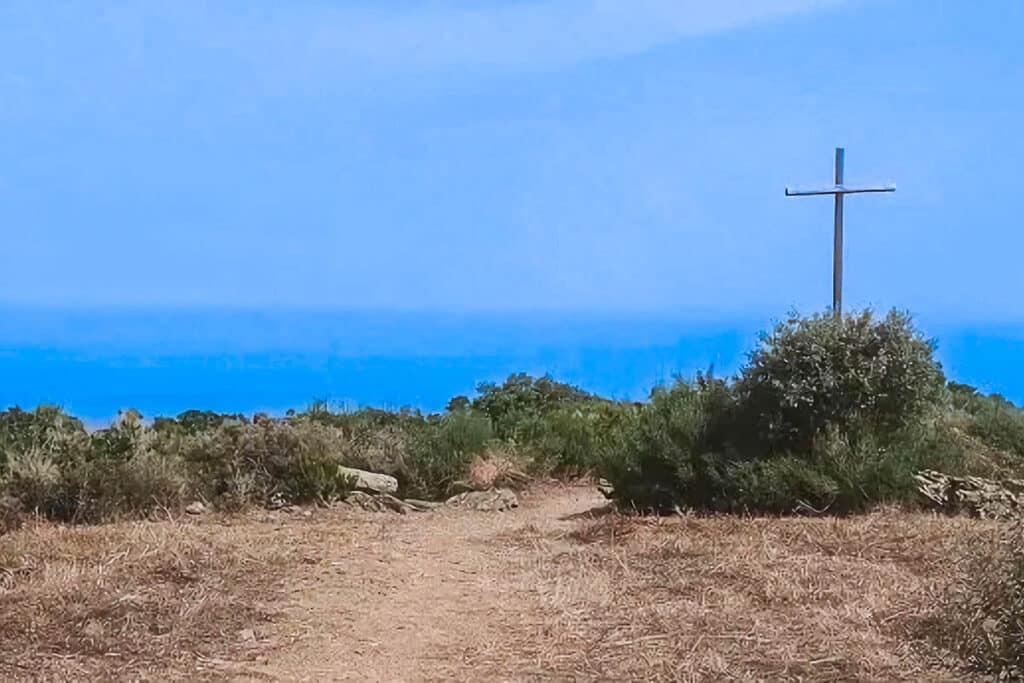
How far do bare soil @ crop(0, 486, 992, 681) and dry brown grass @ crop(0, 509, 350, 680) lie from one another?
1cm

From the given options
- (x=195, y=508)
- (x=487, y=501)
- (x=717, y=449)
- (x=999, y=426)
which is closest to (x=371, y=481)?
(x=487, y=501)

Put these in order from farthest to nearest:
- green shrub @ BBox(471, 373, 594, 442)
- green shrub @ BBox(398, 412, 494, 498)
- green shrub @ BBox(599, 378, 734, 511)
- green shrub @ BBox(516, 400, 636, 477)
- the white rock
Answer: green shrub @ BBox(471, 373, 594, 442) < green shrub @ BBox(516, 400, 636, 477) < green shrub @ BBox(398, 412, 494, 498) < the white rock < green shrub @ BBox(599, 378, 734, 511)

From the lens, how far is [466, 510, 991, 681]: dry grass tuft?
5078 mm

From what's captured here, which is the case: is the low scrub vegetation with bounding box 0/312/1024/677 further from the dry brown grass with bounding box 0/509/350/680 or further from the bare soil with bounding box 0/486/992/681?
the dry brown grass with bounding box 0/509/350/680

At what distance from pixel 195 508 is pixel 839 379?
548 centimetres

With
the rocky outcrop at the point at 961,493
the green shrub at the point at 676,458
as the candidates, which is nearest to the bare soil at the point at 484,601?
the rocky outcrop at the point at 961,493

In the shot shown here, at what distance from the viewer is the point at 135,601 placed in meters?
5.91

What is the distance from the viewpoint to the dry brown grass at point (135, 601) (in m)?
5.19

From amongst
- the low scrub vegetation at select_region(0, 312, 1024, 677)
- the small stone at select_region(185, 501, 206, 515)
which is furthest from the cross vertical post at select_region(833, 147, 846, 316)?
the small stone at select_region(185, 501, 206, 515)

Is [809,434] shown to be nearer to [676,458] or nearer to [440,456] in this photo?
[676,458]

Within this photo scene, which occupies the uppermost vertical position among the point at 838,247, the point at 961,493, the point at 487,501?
the point at 838,247

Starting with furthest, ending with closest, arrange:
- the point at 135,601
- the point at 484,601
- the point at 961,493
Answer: the point at 961,493
the point at 484,601
the point at 135,601

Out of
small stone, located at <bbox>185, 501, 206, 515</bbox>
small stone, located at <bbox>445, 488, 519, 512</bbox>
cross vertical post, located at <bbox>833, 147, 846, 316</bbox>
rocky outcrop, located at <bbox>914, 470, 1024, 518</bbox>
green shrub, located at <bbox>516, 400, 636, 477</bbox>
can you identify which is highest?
cross vertical post, located at <bbox>833, 147, 846, 316</bbox>

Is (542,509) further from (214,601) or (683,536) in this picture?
Answer: (214,601)
